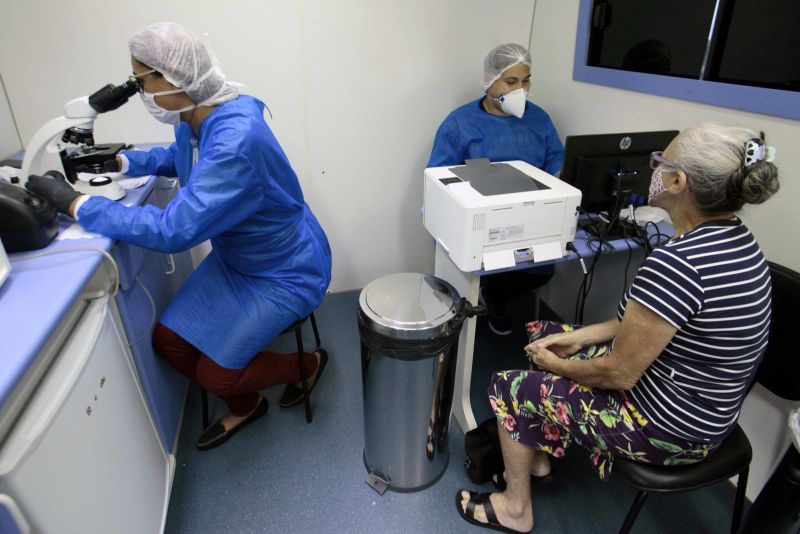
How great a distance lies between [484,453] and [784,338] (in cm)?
91

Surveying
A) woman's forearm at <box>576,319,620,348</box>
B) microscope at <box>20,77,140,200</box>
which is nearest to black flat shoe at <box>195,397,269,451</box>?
microscope at <box>20,77,140,200</box>

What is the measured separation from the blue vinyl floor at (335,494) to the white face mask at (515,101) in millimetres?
1261

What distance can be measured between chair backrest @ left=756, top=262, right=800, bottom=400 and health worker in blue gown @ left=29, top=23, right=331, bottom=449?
1.34 m

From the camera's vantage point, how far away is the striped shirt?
933mm

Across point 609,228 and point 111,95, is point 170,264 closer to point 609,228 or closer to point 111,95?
point 111,95

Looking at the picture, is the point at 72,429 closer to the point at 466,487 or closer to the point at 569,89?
the point at 466,487

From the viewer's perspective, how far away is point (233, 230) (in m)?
1.43

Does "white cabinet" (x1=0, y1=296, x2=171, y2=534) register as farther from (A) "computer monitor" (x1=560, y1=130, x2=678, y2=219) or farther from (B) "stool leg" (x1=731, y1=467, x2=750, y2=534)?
(B) "stool leg" (x1=731, y1=467, x2=750, y2=534)

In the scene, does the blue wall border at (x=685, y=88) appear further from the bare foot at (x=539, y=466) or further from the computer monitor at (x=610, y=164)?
the bare foot at (x=539, y=466)

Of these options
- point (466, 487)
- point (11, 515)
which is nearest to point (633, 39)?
point (466, 487)

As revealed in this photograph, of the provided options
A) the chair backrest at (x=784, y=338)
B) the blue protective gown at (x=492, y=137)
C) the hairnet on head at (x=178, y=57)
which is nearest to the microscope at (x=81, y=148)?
the hairnet on head at (x=178, y=57)

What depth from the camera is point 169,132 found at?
2045 millimetres

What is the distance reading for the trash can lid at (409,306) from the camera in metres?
1.31

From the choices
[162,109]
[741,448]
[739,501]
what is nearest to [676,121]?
[741,448]
